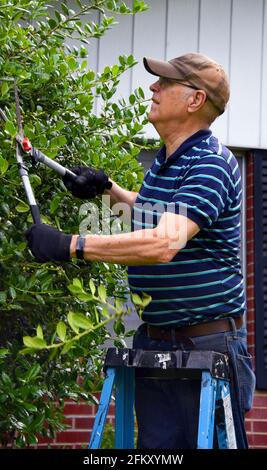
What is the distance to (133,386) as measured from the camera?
4184 mm

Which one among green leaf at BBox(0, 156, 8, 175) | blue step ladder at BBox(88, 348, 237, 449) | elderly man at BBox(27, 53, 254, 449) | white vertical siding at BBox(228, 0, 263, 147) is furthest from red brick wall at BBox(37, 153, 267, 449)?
green leaf at BBox(0, 156, 8, 175)

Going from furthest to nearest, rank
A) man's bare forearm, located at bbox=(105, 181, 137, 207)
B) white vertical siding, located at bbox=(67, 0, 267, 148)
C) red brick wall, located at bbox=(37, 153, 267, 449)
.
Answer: white vertical siding, located at bbox=(67, 0, 267, 148), red brick wall, located at bbox=(37, 153, 267, 449), man's bare forearm, located at bbox=(105, 181, 137, 207)

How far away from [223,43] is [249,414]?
2383 mm

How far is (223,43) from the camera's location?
6.96 meters

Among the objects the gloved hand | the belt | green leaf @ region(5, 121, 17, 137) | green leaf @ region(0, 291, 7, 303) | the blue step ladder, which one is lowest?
the blue step ladder

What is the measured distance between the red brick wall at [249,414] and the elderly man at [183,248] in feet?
7.40

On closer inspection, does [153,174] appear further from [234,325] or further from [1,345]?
[1,345]

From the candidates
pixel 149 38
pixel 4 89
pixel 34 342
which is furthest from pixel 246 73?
pixel 34 342

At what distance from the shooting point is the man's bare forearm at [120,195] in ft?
15.0

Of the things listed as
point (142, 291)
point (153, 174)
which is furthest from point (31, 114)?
point (142, 291)

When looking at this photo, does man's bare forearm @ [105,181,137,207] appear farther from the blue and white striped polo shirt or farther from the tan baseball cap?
the tan baseball cap

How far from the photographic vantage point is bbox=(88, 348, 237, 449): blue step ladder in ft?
12.3

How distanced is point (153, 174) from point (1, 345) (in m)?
1.01

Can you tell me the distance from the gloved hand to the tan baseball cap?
0.51 meters
